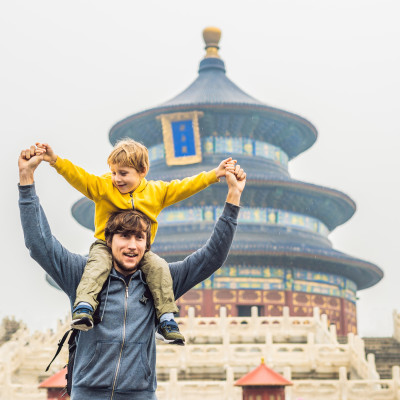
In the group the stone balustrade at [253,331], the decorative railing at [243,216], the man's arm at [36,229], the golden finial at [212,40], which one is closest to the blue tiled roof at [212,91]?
the golden finial at [212,40]

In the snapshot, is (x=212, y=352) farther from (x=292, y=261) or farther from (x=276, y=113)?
(x=276, y=113)

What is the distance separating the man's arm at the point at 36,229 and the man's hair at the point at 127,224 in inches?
9.4

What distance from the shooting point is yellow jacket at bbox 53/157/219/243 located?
4.01m

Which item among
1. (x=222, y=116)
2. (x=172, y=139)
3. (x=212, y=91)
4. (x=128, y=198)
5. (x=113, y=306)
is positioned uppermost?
(x=212, y=91)

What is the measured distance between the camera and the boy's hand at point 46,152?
3744mm

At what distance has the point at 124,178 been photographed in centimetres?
403

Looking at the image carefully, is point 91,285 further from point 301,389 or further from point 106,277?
point 301,389

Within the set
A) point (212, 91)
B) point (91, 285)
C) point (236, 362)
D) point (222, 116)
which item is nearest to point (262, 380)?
point (236, 362)

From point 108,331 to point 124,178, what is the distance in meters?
0.80

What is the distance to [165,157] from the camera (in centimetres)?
3534

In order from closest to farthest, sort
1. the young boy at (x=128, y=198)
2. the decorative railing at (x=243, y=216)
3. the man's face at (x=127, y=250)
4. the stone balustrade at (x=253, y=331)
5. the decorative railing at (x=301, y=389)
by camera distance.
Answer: the young boy at (x=128, y=198), the man's face at (x=127, y=250), the decorative railing at (x=301, y=389), the stone balustrade at (x=253, y=331), the decorative railing at (x=243, y=216)

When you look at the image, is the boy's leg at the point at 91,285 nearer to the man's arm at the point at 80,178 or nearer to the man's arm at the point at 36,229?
the man's arm at the point at 36,229

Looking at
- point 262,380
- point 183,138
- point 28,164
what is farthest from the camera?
point 183,138

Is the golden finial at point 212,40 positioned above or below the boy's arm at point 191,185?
above
